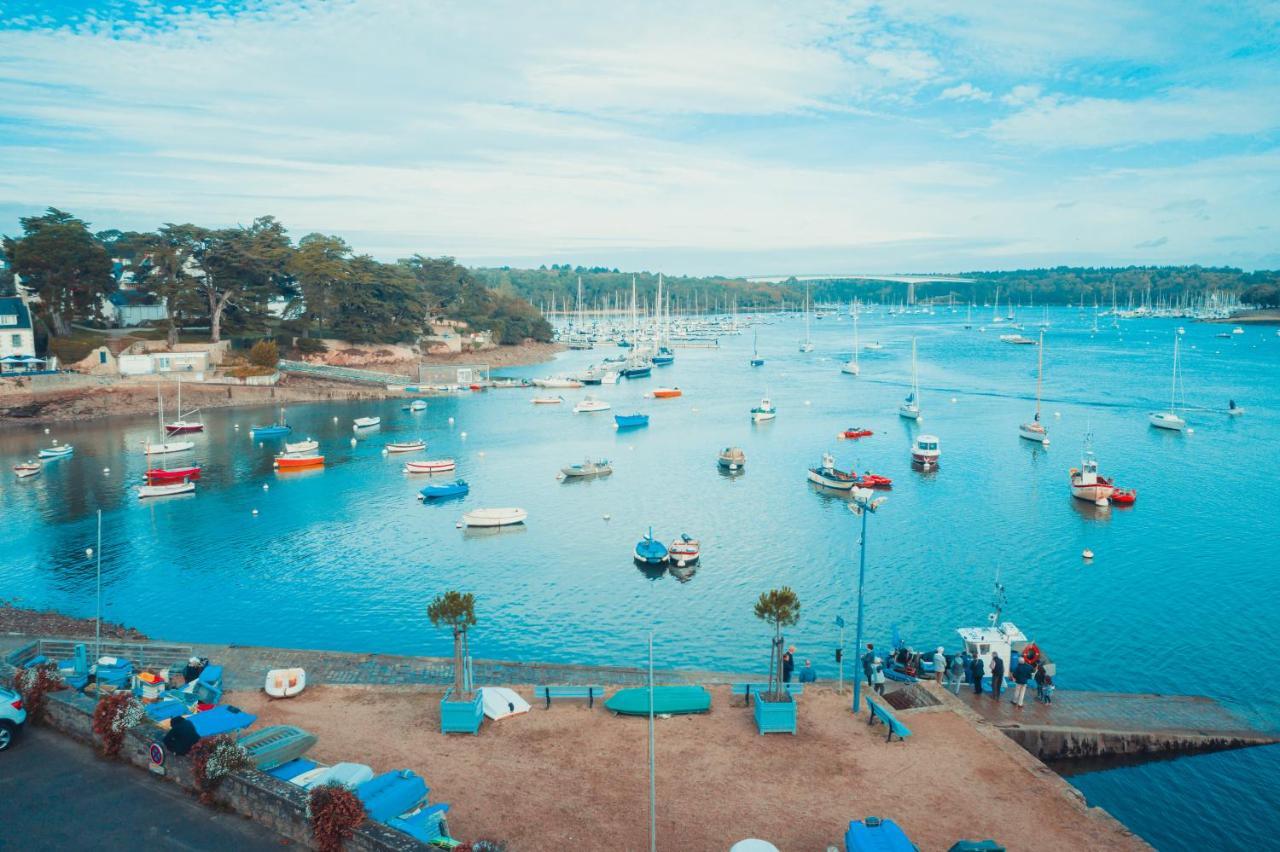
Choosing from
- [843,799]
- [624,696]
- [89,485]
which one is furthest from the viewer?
[89,485]

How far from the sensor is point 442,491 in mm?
49969

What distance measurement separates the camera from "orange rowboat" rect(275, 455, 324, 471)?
56219 mm

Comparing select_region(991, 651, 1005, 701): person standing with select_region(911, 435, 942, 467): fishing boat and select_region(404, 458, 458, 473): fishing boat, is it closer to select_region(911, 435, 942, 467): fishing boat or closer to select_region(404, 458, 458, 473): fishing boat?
select_region(911, 435, 942, 467): fishing boat

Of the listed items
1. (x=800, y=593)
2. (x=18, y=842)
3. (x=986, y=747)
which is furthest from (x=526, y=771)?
(x=800, y=593)

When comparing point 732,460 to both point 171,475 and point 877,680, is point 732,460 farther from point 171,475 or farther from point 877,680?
point 877,680

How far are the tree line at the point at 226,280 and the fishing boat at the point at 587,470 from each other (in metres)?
50.8

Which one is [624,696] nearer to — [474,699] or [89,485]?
[474,699]

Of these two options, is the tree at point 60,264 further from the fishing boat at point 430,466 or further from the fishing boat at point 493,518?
the fishing boat at point 493,518

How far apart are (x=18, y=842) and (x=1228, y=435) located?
7630 cm

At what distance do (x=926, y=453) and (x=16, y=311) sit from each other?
248ft

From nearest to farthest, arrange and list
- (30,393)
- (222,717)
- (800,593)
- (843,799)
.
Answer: (843,799) < (222,717) < (800,593) < (30,393)

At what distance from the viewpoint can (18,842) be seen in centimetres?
1216

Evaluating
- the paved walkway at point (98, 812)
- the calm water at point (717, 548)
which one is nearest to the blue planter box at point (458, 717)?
the paved walkway at point (98, 812)

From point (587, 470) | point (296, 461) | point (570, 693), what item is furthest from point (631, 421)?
point (570, 693)
